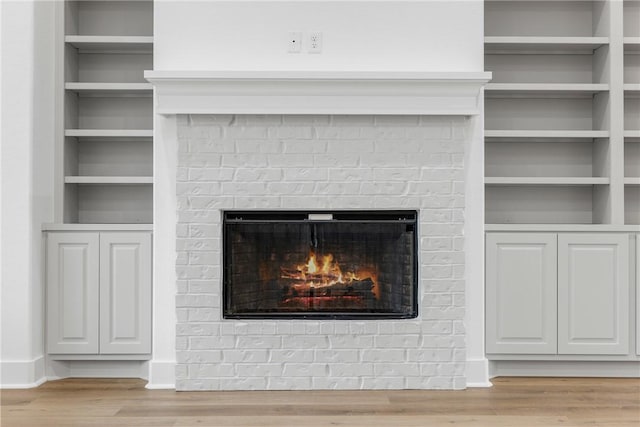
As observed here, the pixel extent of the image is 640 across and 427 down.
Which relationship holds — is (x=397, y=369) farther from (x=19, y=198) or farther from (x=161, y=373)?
(x=19, y=198)

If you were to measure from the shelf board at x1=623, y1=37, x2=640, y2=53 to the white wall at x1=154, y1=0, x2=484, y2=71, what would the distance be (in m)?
0.96

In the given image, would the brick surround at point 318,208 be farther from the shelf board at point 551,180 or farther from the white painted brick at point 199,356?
the shelf board at point 551,180

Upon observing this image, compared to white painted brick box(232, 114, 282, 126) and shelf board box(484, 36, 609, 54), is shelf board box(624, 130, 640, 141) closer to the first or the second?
shelf board box(484, 36, 609, 54)

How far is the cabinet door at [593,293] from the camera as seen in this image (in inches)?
142

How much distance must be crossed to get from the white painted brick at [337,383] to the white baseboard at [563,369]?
82 cm

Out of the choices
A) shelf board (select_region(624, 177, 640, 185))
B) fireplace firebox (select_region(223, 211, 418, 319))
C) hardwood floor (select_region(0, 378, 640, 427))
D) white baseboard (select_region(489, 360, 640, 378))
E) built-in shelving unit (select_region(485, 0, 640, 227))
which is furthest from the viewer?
built-in shelving unit (select_region(485, 0, 640, 227))

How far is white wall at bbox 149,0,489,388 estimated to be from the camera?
3490 millimetres

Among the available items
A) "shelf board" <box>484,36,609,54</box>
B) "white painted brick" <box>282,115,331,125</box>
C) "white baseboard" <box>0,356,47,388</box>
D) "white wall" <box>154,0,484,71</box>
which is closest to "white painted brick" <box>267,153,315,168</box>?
"white painted brick" <box>282,115,331,125</box>

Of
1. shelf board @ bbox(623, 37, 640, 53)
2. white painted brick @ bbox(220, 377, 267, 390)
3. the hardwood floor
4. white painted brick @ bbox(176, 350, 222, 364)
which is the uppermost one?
shelf board @ bbox(623, 37, 640, 53)

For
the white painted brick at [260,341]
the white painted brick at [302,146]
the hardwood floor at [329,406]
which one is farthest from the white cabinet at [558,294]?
the white painted brick at [260,341]

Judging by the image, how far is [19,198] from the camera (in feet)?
11.5

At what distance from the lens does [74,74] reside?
397 centimetres

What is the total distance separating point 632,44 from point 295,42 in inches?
77.0

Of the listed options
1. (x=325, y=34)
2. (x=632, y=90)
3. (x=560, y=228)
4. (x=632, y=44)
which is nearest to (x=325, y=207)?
(x=325, y=34)
